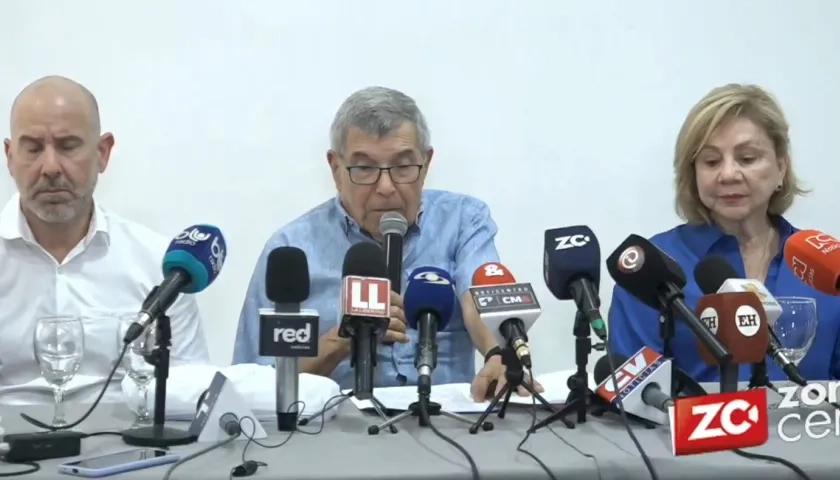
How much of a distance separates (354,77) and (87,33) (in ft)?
2.73

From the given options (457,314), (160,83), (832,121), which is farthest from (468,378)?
(832,121)

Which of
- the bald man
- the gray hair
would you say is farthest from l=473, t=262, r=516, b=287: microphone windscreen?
the bald man

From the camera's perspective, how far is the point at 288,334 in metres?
1.38

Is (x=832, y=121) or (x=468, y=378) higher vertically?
(x=832, y=121)

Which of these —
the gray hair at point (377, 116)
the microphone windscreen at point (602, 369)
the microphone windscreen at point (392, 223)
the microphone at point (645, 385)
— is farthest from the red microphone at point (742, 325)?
the gray hair at point (377, 116)

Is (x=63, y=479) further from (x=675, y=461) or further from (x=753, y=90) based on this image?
(x=753, y=90)

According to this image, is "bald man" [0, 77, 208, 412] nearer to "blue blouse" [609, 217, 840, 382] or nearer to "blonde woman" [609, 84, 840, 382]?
"blue blouse" [609, 217, 840, 382]

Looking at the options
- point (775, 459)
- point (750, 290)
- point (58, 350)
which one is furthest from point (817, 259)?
point (58, 350)

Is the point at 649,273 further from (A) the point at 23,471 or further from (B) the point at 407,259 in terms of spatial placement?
(B) the point at 407,259

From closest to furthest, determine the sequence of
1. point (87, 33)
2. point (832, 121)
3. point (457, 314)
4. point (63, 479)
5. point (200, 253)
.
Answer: point (63, 479)
point (200, 253)
point (457, 314)
point (87, 33)
point (832, 121)

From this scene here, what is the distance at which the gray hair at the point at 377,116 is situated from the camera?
2.27 m

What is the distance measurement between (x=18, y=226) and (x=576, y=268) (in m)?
1.60

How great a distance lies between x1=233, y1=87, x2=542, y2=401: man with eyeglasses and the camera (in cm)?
226

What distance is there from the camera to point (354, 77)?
2.73m
